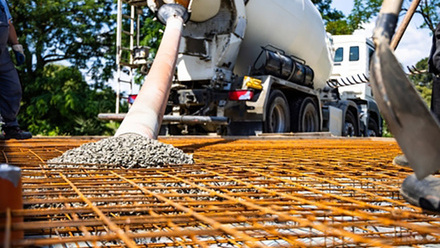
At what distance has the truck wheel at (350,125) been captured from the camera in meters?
10.8

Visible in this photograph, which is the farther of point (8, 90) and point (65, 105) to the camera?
point (65, 105)

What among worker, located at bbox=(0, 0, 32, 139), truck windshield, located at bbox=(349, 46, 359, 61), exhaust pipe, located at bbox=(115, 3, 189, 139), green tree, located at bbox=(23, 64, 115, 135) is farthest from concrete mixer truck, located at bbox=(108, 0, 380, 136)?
green tree, located at bbox=(23, 64, 115, 135)

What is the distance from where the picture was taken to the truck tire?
862 cm

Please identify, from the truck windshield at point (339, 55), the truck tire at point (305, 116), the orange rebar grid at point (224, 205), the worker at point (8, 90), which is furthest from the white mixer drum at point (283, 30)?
the orange rebar grid at point (224, 205)

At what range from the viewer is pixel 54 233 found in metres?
1.71

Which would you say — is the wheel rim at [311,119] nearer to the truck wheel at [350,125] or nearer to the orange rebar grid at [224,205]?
the truck wheel at [350,125]

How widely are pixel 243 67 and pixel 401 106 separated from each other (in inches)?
264

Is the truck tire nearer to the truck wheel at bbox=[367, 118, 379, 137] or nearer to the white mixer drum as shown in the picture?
the white mixer drum

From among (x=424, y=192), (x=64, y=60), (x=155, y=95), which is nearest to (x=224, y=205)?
(x=424, y=192)

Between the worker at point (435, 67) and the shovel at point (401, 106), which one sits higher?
the worker at point (435, 67)

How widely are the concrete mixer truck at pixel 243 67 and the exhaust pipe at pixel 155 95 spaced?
2.02 meters

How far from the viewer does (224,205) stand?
195cm

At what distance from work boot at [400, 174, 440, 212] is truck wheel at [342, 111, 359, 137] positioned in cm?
919

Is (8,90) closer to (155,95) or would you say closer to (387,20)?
(155,95)
